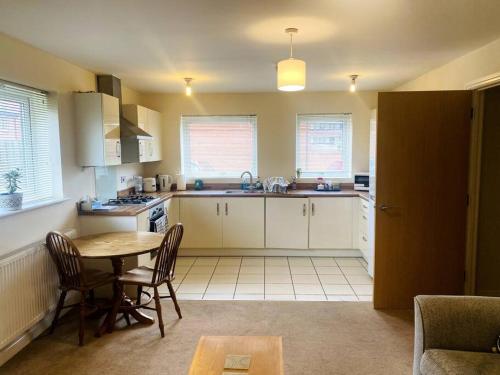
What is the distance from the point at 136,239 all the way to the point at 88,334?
0.84m

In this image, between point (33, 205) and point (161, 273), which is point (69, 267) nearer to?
point (33, 205)

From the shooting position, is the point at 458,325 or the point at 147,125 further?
the point at 147,125

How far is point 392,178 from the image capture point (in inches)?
132

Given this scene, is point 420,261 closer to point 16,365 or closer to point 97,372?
point 97,372

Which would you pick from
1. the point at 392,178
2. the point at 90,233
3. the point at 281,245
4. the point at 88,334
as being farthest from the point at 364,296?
the point at 90,233

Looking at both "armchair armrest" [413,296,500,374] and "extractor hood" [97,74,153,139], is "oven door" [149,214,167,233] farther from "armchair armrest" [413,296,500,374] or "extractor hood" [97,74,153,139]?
"armchair armrest" [413,296,500,374]

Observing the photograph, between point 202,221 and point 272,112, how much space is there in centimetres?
191

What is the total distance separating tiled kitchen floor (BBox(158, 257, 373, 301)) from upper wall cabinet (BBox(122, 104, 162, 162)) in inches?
59.0

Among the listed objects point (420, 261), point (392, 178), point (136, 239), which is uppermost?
point (392, 178)

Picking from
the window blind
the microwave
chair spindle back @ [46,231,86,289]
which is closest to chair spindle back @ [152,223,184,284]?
chair spindle back @ [46,231,86,289]

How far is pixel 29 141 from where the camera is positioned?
3.16 m

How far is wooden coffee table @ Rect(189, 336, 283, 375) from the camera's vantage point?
6.16ft

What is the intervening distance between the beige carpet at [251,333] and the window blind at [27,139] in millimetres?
1220

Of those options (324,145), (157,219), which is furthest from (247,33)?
(324,145)
